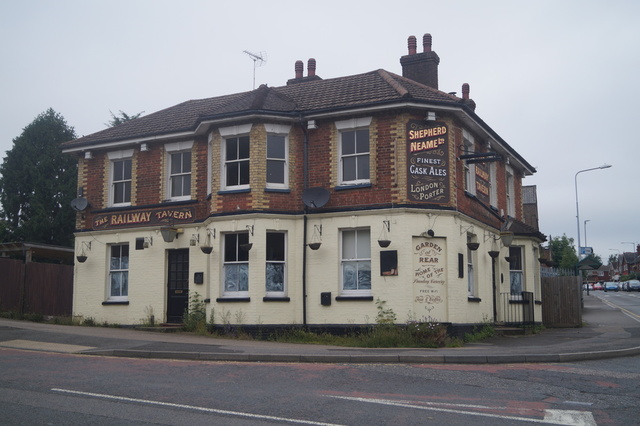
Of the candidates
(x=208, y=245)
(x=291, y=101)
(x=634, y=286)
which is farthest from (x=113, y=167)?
(x=634, y=286)

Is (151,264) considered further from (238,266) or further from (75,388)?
(75,388)

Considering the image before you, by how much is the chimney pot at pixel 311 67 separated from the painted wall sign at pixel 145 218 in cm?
754

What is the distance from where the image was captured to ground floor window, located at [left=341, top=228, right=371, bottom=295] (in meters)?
17.7

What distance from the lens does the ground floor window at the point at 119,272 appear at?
21.1 metres

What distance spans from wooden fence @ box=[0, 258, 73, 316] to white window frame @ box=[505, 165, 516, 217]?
16.9 meters

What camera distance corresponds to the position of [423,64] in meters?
23.3

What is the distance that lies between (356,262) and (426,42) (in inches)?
390

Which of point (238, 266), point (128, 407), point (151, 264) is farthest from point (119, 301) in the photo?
point (128, 407)

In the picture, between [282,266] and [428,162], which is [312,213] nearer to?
[282,266]

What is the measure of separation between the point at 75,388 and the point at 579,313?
2065cm

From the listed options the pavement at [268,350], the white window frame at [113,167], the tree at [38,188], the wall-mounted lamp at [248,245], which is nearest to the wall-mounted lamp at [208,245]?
the wall-mounted lamp at [248,245]

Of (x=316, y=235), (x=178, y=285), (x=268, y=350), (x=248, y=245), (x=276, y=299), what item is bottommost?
(x=268, y=350)

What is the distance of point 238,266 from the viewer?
59.6ft

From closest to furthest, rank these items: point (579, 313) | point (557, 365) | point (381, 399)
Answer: point (381, 399), point (557, 365), point (579, 313)
